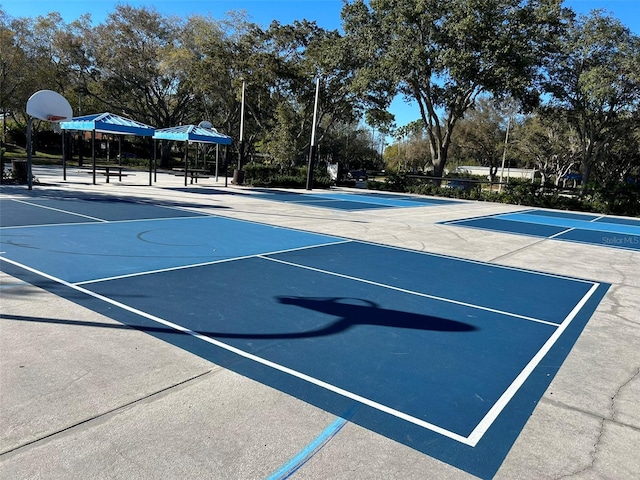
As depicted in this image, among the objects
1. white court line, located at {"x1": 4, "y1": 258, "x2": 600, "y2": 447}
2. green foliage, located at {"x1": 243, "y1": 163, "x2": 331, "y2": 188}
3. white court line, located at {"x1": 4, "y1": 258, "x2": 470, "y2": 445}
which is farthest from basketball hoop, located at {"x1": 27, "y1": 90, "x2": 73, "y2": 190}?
white court line, located at {"x1": 4, "y1": 258, "x2": 470, "y2": 445}

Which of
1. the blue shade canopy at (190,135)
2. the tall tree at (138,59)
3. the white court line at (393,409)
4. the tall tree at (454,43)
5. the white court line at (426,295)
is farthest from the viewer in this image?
the tall tree at (138,59)

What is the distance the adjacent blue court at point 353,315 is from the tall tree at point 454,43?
21.6 meters

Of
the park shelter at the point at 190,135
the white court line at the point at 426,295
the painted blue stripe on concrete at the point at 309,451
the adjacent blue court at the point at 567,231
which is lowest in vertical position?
the painted blue stripe on concrete at the point at 309,451

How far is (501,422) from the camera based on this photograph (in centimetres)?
367

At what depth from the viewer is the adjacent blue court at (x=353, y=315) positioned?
12.5 ft

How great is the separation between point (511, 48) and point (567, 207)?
10.6 m

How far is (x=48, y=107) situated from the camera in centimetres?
1827

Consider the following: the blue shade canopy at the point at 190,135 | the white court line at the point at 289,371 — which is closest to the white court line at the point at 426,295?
the white court line at the point at 289,371

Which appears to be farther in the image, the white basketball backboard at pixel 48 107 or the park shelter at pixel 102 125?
the park shelter at pixel 102 125

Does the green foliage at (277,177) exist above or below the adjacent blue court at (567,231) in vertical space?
above

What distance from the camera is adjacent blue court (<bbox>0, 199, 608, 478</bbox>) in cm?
381

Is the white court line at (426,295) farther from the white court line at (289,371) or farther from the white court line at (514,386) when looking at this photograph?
the white court line at (289,371)

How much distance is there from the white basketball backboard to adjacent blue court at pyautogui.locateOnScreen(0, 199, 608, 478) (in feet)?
29.8

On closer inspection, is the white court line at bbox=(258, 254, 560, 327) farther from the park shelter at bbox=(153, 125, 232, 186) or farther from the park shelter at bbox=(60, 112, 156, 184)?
the park shelter at bbox=(153, 125, 232, 186)
